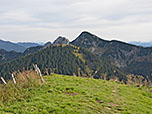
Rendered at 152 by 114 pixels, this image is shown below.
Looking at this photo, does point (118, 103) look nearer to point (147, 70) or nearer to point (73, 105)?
point (73, 105)

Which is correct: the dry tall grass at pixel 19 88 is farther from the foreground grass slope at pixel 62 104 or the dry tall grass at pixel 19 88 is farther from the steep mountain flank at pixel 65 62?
the steep mountain flank at pixel 65 62

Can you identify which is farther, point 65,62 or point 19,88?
point 65,62

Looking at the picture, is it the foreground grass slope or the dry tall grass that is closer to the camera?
the foreground grass slope

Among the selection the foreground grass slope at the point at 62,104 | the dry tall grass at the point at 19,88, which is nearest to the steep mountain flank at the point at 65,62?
the dry tall grass at the point at 19,88

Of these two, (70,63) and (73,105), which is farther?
(70,63)

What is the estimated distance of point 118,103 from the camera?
1188cm

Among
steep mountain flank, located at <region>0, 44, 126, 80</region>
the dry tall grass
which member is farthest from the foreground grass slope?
steep mountain flank, located at <region>0, 44, 126, 80</region>

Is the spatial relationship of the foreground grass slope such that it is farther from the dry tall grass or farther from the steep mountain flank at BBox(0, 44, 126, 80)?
the steep mountain flank at BBox(0, 44, 126, 80)

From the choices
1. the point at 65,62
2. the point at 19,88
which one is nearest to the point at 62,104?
the point at 19,88

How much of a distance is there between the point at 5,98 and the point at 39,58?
15884cm

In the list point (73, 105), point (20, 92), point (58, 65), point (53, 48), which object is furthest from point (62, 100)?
point (53, 48)

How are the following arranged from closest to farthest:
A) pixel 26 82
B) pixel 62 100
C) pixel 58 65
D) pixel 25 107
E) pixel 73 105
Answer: pixel 25 107 < pixel 73 105 < pixel 62 100 < pixel 26 82 < pixel 58 65

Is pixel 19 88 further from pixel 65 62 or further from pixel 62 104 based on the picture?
pixel 65 62

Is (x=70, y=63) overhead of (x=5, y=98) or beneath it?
beneath
